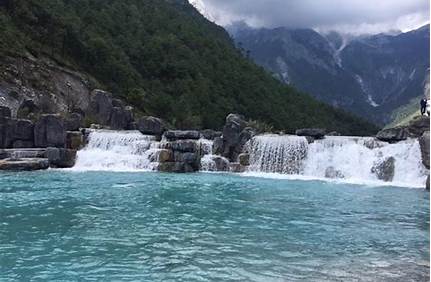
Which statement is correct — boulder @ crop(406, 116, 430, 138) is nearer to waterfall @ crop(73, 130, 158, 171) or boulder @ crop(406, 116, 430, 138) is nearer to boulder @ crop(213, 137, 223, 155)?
boulder @ crop(213, 137, 223, 155)

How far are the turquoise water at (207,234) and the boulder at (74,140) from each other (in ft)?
41.7

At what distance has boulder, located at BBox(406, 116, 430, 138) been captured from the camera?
32.3 meters

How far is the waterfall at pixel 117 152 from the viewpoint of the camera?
3391 cm

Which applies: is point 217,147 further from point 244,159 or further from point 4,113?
point 4,113

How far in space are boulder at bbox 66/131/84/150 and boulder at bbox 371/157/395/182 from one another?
20.3m

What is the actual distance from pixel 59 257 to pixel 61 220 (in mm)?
4195

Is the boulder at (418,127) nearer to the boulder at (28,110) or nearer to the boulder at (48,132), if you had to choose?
the boulder at (48,132)

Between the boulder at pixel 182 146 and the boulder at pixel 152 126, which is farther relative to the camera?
the boulder at pixel 152 126

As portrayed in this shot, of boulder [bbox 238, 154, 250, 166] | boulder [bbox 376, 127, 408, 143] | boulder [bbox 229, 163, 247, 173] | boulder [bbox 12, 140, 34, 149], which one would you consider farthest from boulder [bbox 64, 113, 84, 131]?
boulder [bbox 376, 127, 408, 143]

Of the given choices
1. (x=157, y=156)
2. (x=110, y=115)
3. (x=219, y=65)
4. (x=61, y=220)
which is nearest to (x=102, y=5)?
(x=219, y=65)

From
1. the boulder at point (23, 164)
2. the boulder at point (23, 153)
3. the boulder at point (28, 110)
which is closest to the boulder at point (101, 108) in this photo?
the boulder at point (28, 110)

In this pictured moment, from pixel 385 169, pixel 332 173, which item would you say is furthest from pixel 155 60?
pixel 385 169

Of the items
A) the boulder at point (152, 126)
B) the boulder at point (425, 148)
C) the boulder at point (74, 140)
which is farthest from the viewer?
the boulder at point (152, 126)

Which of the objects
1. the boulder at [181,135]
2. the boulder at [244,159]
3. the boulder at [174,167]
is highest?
the boulder at [181,135]
